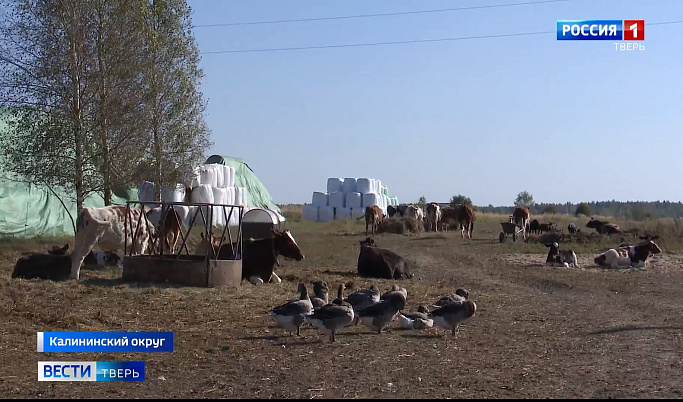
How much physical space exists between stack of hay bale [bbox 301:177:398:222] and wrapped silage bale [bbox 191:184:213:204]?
22.0 meters

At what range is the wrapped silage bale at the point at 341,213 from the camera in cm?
6694

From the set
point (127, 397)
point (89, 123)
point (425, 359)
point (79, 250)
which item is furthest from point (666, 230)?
point (127, 397)

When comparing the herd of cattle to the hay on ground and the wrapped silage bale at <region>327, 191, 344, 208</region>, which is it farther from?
the wrapped silage bale at <region>327, 191, 344, 208</region>

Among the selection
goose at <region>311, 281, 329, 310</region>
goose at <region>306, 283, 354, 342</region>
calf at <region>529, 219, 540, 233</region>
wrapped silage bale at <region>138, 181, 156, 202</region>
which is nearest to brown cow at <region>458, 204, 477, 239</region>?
calf at <region>529, 219, 540, 233</region>

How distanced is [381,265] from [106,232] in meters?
6.08

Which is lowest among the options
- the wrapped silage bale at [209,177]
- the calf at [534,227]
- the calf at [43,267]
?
the calf at [43,267]

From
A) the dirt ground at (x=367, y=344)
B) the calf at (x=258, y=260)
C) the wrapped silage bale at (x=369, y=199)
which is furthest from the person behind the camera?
the wrapped silage bale at (x=369, y=199)

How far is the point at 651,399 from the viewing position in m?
7.21

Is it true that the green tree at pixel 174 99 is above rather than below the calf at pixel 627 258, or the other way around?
above

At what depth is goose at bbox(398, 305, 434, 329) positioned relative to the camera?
11367 millimetres

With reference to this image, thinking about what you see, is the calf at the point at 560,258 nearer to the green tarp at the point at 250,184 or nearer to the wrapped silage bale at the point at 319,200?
the green tarp at the point at 250,184

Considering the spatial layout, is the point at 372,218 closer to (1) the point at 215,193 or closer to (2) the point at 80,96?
(1) the point at 215,193

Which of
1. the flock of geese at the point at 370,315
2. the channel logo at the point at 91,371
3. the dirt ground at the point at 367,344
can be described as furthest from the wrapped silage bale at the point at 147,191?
the channel logo at the point at 91,371

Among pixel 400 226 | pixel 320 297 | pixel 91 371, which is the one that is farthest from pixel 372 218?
pixel 91 371
